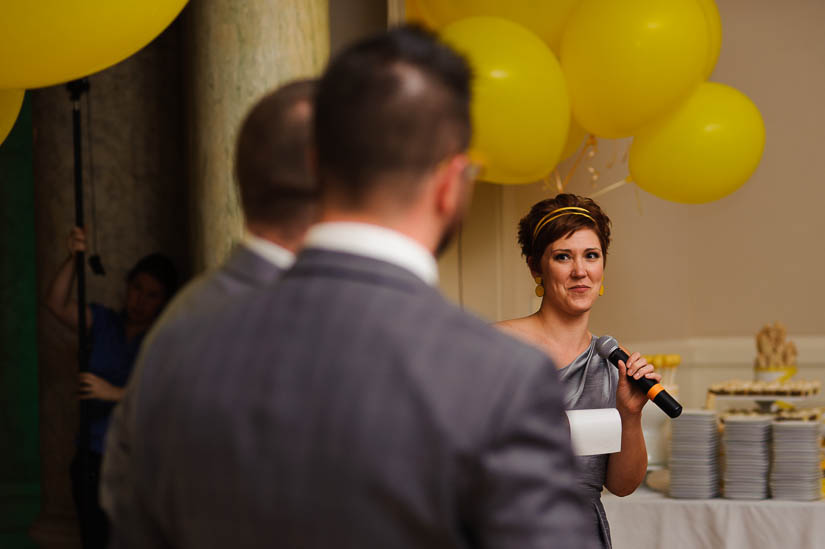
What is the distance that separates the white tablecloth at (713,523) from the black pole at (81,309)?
6.30 feet

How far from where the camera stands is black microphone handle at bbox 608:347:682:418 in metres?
1.96

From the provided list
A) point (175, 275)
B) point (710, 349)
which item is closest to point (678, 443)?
point (175, 275)

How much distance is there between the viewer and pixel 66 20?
2.28 m

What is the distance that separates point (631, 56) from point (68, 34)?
202 centimetres

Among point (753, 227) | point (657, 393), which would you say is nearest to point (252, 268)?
point (657, 393)

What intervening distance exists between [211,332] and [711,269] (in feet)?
20.3

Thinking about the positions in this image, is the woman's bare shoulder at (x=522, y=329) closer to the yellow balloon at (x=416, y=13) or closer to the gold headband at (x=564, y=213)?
the gold headband at (x=564, y=213)

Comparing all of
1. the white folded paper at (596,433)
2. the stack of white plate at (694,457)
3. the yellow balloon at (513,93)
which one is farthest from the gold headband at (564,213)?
the stack of white plate at (694,457)

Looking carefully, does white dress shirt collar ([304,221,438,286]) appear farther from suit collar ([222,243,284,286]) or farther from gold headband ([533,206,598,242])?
gold headband ([533,206,598,242])

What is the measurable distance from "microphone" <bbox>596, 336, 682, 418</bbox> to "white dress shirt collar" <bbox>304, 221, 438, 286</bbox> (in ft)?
3.85

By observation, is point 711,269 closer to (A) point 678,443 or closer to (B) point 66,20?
(A) point 678,443

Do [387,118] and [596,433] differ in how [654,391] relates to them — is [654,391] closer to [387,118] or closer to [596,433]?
[596,433]

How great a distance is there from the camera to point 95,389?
12.0ft

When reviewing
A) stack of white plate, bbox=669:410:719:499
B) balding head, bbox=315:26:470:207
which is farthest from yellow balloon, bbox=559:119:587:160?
balding head, bbox=315:26:470:207
